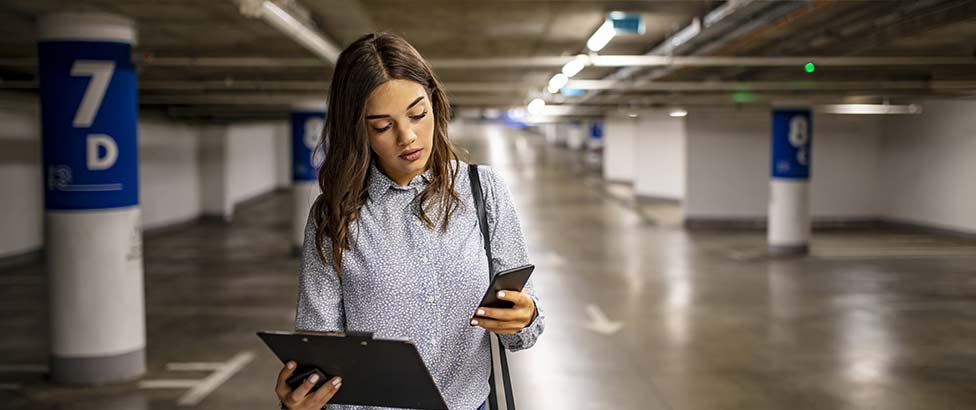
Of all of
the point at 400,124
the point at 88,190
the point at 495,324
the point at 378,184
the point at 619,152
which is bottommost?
the point at 495,324

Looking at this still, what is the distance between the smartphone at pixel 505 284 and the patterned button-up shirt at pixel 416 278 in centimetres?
11

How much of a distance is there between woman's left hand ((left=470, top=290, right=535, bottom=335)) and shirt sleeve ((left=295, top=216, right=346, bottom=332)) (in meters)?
0.29

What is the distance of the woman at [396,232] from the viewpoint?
68.2 inches

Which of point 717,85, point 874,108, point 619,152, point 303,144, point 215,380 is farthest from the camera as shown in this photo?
point 619,152

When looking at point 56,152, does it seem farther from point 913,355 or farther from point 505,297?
point 913,355

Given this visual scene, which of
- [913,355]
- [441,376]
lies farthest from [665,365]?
[441,376]

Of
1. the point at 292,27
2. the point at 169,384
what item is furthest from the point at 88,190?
the point at 292,27

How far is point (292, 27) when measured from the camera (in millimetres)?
7832

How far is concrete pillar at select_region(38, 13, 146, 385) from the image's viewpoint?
24.2 feet

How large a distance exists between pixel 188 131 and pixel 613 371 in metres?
19.3

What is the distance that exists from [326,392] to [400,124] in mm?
544

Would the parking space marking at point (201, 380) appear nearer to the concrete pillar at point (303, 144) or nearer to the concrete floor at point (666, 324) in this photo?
the concrete floor at point (666, 324)

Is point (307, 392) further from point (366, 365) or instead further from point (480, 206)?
point (480, 206)

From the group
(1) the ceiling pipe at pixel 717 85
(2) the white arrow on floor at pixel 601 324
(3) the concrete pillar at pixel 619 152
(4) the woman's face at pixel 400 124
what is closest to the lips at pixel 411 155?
(4) the woman's face at pixel 400 124
